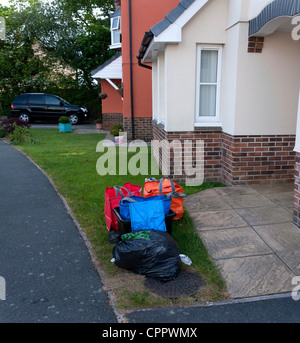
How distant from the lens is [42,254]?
3.97 m

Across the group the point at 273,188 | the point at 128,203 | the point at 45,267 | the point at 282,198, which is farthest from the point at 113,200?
the point at 273,188

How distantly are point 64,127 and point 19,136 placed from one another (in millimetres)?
3461

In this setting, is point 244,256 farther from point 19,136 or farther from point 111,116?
point 111,116

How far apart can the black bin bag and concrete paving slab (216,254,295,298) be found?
573 mm

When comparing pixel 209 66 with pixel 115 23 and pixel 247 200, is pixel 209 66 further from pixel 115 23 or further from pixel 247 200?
pixel 115 23

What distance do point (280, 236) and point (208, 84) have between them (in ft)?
11.6

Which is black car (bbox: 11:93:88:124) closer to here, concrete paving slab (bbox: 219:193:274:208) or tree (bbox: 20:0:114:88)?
tree (bbox: 20:0:114:88)

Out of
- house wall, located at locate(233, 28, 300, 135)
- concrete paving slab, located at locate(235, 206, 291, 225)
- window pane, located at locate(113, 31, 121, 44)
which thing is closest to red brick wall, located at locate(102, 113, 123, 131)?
window pane, located at locate(113, 31, 121, 44)

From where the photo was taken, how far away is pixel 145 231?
3.62 m

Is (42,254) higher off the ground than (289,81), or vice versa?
(289,81)

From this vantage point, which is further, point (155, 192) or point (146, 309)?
point (155, 192)

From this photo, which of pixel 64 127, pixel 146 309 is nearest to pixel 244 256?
pixel 146 309

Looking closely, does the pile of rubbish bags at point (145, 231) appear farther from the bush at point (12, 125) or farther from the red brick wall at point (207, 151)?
the bush at point (12, 125)

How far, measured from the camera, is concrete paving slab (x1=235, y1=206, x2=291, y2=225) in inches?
179
